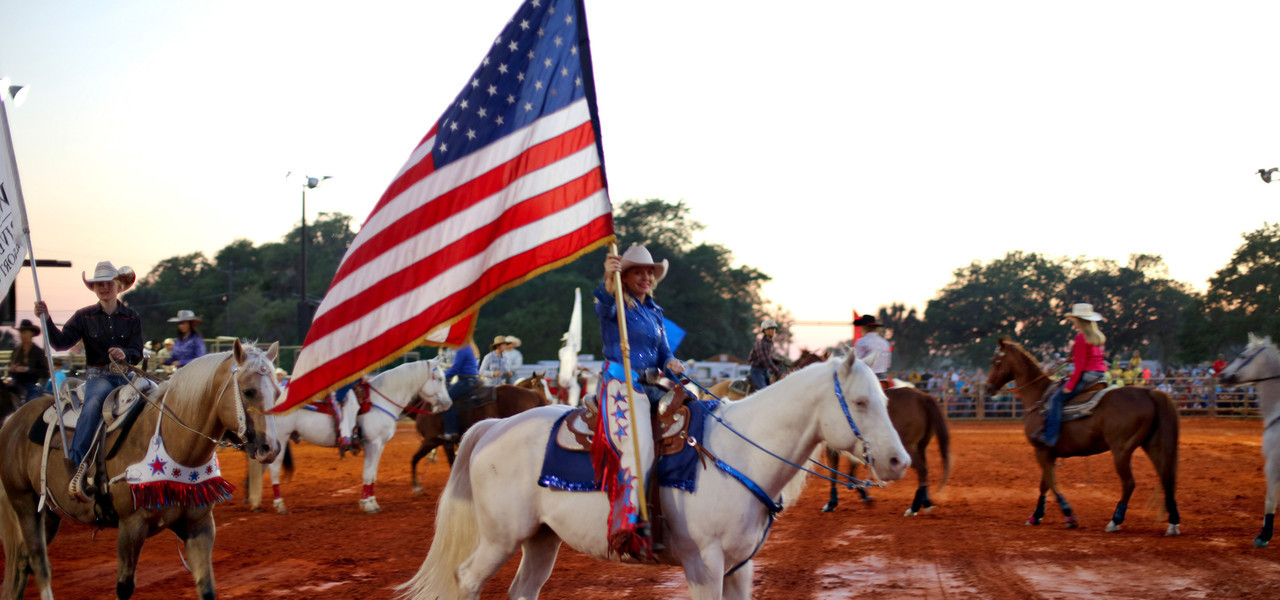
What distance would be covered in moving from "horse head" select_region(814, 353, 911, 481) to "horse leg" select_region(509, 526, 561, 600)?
1962mm

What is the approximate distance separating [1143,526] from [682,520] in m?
8.36

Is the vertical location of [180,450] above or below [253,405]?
below

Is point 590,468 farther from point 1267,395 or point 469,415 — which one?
point 469,415

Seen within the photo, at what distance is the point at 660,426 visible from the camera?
15.8ft

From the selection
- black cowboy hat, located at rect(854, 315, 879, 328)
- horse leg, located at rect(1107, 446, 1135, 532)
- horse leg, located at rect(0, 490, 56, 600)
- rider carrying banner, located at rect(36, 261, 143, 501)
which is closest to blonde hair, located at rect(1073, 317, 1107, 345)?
horse leg, located at rect(1107, 446, 1135, 532)

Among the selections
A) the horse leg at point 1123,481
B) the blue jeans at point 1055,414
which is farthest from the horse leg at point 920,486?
the horse leg at point 1123,481

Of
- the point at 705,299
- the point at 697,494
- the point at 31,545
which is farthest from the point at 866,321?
the point at 705,299

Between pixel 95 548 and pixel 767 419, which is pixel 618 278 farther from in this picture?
pixel 95 548

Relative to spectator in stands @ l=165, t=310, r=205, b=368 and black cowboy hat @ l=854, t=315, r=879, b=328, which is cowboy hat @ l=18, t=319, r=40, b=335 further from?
black cowboy hat @ l=854, t=315, r=879, b=328

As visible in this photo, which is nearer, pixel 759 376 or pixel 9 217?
pixel 9 217

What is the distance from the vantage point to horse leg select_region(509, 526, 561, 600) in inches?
209

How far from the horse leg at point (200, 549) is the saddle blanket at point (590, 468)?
2.69 metres

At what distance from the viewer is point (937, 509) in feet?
39.1

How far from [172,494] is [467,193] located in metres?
3.10
